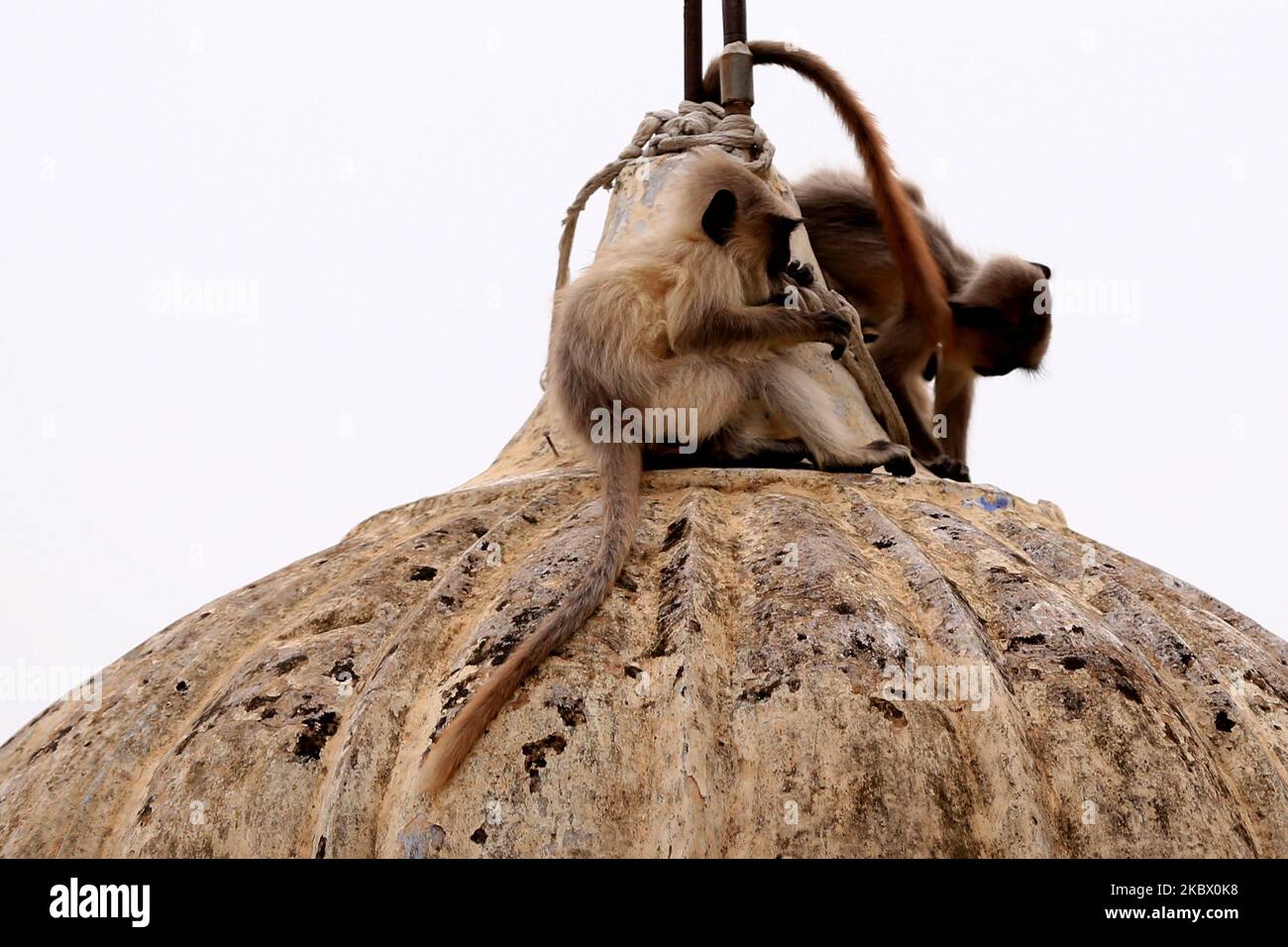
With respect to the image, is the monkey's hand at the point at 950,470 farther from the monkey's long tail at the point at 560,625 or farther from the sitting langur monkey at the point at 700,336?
the monkey's long tail at the point at 560,625

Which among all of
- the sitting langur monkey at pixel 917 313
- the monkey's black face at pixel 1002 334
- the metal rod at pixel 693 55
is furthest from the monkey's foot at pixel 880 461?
the monkey's black face at pixel 1002 334

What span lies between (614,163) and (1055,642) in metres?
2.70

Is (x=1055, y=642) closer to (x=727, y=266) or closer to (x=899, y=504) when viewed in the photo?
(x=899, y=504)

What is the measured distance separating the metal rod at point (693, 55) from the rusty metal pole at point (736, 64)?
4.5 inches

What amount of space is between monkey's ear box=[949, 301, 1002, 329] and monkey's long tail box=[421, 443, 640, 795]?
9.51 feet

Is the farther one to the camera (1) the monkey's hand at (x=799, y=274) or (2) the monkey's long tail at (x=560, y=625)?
(1) the monkey's hand at (x=799, y=274)

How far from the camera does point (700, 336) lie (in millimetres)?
4547

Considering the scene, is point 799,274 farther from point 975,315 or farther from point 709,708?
point 709,708

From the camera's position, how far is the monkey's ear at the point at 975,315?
652 centimetres

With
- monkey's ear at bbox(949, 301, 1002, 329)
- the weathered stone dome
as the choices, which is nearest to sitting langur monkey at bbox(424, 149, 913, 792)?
the weathered stone dome

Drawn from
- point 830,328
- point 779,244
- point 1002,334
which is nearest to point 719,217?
point 779,244

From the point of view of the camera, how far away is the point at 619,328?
4469 mm

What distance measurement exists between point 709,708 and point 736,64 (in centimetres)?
280

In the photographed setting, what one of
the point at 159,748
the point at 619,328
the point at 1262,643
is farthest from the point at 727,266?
the point at 159,748
